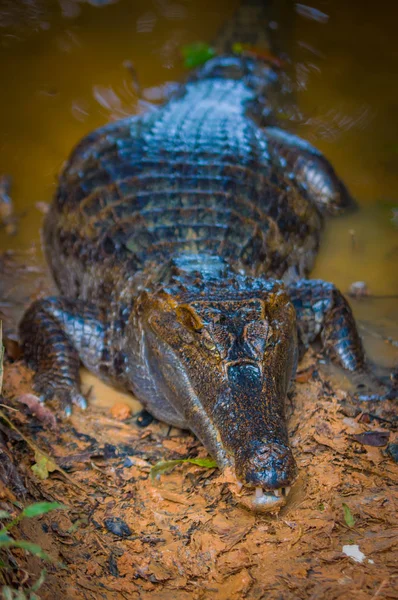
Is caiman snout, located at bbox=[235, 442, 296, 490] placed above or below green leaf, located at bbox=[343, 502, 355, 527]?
above

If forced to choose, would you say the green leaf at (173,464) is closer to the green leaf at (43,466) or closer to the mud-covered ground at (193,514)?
the mud-covered ground at (193,514)

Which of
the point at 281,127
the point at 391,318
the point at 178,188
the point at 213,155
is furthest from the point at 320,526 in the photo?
the point at 281,127

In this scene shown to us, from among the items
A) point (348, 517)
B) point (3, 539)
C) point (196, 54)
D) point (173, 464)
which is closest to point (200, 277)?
point (173, 464)

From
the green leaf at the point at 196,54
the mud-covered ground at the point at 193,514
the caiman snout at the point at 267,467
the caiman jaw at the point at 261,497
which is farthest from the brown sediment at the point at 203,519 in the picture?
the green leaf at the point at 196,54

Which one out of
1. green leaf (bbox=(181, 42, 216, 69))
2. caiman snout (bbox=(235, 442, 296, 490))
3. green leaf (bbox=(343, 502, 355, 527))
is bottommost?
green leaf (bbox=(343, 502, 355, 527))

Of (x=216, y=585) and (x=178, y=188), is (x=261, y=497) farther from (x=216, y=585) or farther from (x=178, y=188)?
(x=178, y=188)

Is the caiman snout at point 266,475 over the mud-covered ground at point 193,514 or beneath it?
over

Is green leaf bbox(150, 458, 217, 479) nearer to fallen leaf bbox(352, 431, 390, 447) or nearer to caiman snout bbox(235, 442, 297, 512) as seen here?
caiman snout bbox(235, 442, 297, 512)

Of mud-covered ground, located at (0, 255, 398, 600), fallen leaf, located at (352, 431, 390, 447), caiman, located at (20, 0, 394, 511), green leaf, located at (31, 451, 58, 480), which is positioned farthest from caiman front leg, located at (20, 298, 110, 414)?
fallen leaf, located at (352, 431, 390, 447)
